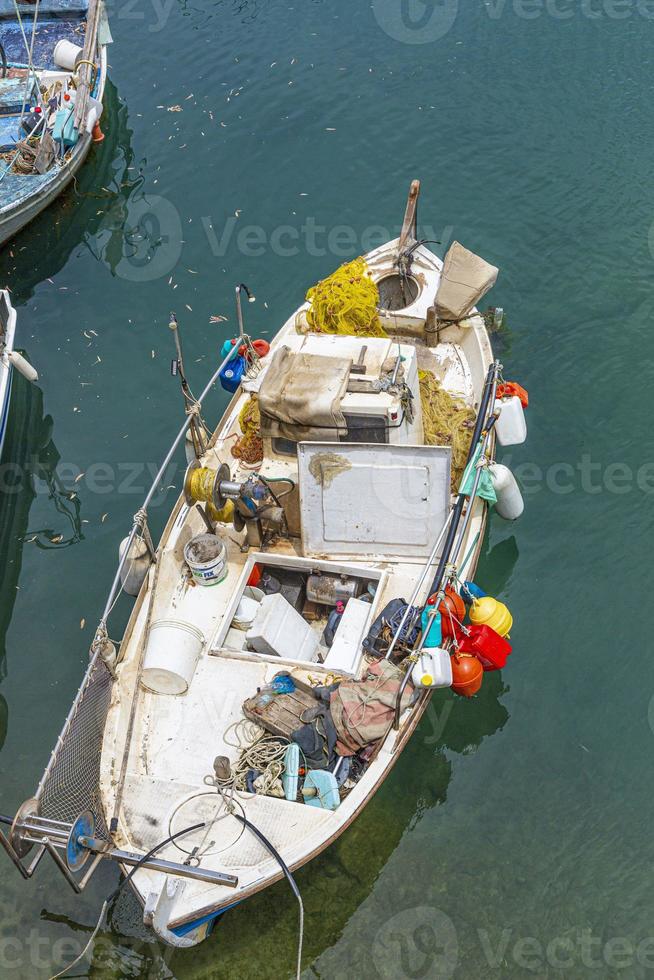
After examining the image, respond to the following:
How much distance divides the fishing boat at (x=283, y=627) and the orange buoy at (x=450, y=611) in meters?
0.03

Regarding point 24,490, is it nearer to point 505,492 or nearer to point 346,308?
point 346,308

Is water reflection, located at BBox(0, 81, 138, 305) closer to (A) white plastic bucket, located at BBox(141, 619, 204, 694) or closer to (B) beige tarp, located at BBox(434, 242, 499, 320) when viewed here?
(B) beige tarp, located at BBox(434, 242, 499, 320)

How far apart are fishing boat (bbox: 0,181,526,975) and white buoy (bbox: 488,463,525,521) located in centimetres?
8

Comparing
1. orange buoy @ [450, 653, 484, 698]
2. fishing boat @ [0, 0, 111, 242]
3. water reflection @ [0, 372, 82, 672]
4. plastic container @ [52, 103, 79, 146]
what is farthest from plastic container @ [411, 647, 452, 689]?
plastic container @ [52, 103, 79, 146]

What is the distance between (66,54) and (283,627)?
17886 millimetres

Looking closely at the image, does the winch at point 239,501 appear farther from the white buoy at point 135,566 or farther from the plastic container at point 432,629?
the plastic container at point 432,629

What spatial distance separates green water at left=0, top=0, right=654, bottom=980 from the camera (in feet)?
30.4

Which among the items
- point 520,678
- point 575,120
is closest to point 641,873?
point 520,678

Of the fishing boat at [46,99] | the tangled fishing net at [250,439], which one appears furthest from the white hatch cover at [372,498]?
the fishing boat at [46,99]

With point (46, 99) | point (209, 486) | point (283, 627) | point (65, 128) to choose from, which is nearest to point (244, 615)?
point (283, 627)

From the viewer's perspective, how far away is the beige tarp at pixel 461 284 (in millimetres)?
12294

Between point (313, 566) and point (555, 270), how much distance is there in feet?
31.6

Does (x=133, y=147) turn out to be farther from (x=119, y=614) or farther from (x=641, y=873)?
(x=641, y=873)

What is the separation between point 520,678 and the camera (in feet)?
36.1
